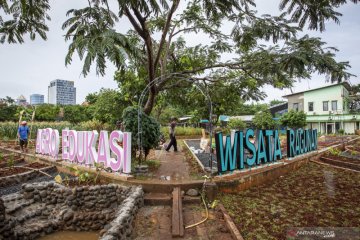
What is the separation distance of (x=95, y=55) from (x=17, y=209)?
207 inches

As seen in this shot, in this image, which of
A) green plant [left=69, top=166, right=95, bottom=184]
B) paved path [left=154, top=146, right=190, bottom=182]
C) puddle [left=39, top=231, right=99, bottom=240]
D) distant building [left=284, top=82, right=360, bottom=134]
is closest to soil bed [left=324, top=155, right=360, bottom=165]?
paved path [left=154, top=146, right=190, bottom=182]

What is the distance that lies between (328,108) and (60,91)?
92743 mm

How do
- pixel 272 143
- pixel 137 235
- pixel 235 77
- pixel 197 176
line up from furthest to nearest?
pixel 235 77 → pixel 272 143 → pixel 197 176 → pixel 137 235

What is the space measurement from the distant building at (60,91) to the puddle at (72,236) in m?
92.9

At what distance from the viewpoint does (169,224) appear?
4941mm

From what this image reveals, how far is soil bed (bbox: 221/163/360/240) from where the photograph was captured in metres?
4.61

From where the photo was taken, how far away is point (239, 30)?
654 cm

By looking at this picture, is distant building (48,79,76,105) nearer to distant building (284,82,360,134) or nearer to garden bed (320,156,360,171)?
distant building (284,82,360,134)

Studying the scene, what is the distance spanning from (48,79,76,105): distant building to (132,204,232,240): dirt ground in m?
94.0

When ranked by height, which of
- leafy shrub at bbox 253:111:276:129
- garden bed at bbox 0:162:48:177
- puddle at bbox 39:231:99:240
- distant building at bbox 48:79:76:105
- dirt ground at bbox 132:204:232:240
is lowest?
puddle at bbox 39:231:99:240

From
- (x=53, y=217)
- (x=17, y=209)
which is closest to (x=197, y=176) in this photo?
(x=53, y=217)

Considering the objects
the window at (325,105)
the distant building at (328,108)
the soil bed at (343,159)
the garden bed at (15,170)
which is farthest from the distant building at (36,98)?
the soil bed at (343,159)

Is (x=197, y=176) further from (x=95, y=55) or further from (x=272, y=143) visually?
(x=95, y=55)

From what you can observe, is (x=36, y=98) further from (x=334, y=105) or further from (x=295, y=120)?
(x=334, y=105)
